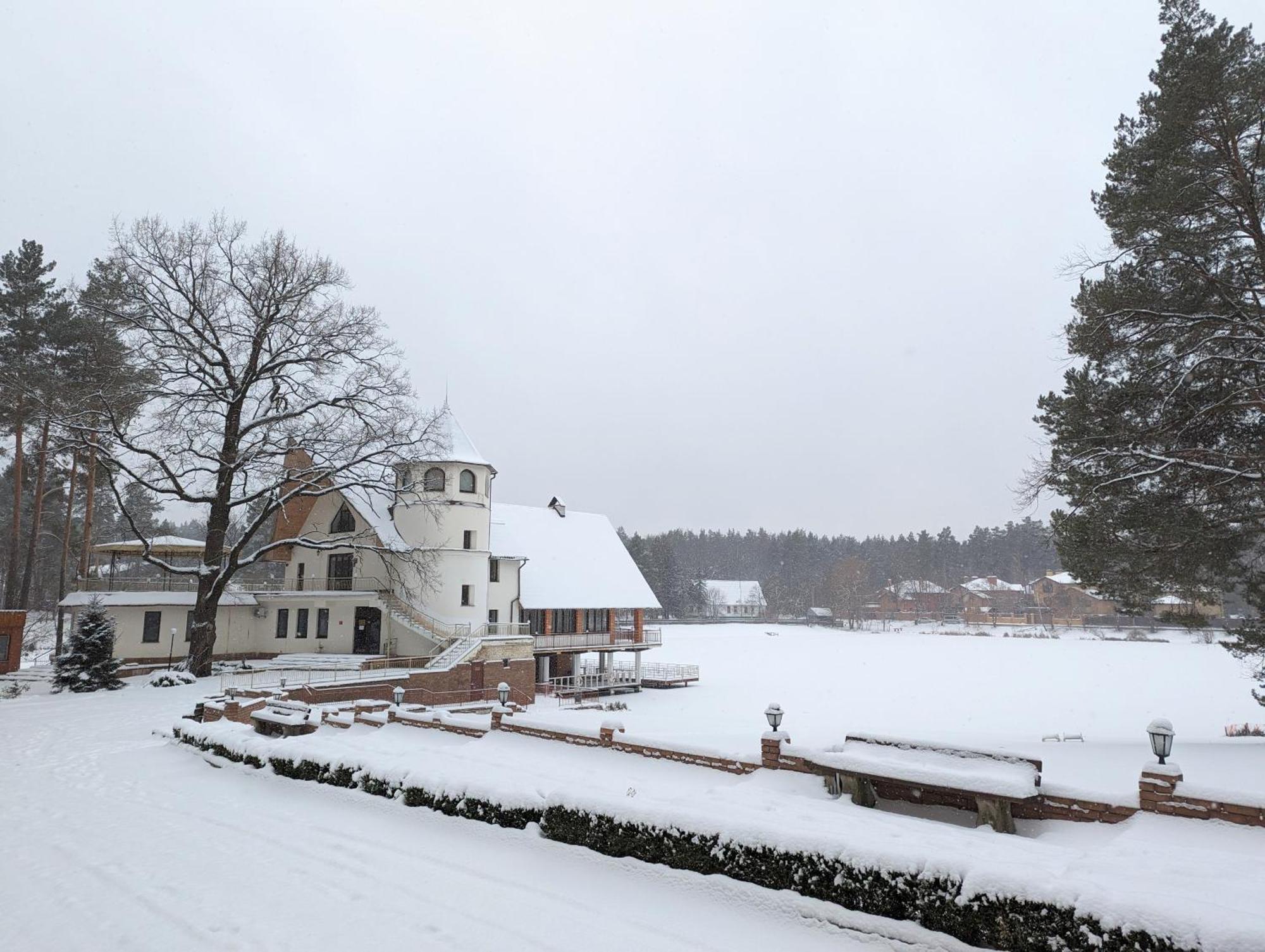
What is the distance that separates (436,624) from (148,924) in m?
23.2

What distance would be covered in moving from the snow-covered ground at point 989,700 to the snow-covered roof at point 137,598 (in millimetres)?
13888

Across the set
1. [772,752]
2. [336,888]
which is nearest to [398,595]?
[772,752]

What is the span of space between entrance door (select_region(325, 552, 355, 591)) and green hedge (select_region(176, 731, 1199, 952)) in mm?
23268

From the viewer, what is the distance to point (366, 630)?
3130 centimetres

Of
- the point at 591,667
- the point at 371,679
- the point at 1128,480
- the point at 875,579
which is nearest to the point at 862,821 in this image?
the point at 1128,480

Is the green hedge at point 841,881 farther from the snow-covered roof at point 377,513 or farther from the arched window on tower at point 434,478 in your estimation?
the arched window on tower at point 434,478

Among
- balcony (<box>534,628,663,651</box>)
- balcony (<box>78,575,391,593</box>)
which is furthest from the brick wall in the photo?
balcony (<box>534,628,663,651</box>)

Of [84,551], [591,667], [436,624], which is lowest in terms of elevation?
[591,667]

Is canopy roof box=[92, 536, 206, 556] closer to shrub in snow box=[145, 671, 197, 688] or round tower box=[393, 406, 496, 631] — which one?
shrub in snow box=[145, 671, 197, 688]

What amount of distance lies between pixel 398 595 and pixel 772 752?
882 inches

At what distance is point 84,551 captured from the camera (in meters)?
31.7

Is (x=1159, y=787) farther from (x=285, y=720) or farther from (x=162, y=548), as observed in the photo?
(x=162, y=548)

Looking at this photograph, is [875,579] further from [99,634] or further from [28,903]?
[28,903]

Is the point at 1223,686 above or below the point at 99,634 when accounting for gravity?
below
